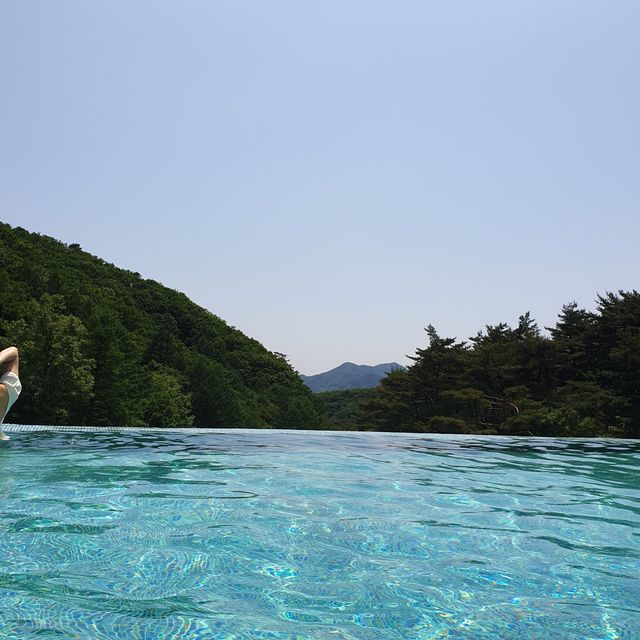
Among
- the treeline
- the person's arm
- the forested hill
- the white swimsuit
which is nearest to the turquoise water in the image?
the white swimsuit

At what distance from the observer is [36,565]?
3.41m

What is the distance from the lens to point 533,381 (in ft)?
102

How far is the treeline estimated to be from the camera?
25.8 m

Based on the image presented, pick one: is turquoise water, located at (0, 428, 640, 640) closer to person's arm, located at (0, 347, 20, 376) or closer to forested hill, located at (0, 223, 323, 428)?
person's arm, located at (0, 347, 20, 376)

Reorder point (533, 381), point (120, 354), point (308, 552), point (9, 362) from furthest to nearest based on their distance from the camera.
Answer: point (120, 354), point (533, 381), point (9, 362), point (308, 552)

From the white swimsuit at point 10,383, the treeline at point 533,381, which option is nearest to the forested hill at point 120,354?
the treeline at point 533,381

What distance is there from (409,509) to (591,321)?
31066 millimetres

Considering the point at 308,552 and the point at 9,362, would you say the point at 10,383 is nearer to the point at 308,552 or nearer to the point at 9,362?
the point at 9,362

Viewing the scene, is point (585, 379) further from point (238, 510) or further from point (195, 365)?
point (195, 365)

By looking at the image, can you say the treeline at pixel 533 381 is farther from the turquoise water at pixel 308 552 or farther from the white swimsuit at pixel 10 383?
the white swimsuit at pixel 10 383

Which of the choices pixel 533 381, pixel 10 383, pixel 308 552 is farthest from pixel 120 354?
pixel 308 552

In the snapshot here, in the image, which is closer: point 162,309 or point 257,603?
point 257,603

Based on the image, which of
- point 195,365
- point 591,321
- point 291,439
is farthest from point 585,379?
point 195,365

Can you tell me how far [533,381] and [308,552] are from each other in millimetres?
29634
